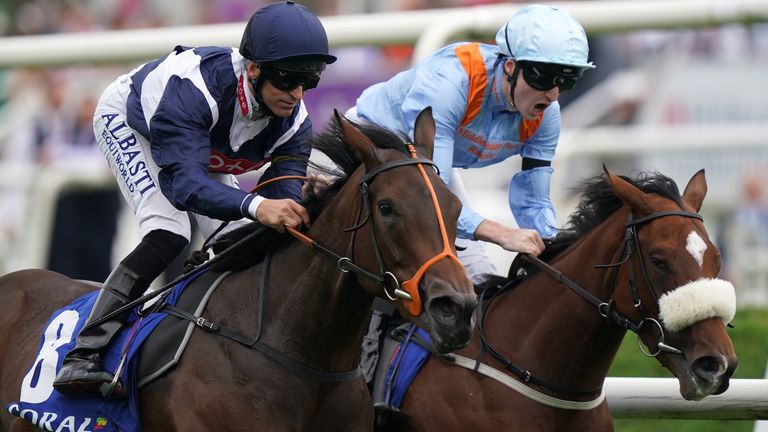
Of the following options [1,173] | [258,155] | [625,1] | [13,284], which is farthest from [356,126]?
[1,173]

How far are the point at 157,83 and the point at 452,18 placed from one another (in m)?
2.50

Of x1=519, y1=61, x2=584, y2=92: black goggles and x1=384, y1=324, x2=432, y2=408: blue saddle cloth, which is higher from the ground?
x1=519, y1=61, x2=584, y2=92: black goggles

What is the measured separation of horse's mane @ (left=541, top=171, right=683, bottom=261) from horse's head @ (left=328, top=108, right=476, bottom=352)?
2.99 ft

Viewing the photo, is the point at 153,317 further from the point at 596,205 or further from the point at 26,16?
the point at 26,16

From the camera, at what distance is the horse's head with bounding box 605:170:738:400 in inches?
167

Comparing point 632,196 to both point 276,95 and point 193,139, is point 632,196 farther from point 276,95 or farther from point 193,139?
point 193,139

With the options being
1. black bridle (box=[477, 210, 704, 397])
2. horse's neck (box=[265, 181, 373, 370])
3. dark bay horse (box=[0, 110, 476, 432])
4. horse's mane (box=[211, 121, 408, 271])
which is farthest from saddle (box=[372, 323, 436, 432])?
horse's mane (box=[211, 121, 408, 271])

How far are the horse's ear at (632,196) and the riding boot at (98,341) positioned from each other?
1660 mm

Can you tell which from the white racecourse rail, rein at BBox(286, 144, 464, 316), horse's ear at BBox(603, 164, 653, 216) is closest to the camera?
rein at BBox(286, 144, 464, 316)

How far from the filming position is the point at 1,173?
9922mm

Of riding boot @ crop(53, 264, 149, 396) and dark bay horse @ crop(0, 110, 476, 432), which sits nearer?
dark bay horse @ crop(0, 110, 476, 432)

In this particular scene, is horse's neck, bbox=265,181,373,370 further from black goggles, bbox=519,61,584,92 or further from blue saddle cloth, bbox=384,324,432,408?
black goggles, bbox=519,61,584,92

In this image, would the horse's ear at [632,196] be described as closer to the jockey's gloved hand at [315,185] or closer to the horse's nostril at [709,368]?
the horse's nostril at [709,368]

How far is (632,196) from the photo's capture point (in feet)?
15.0
